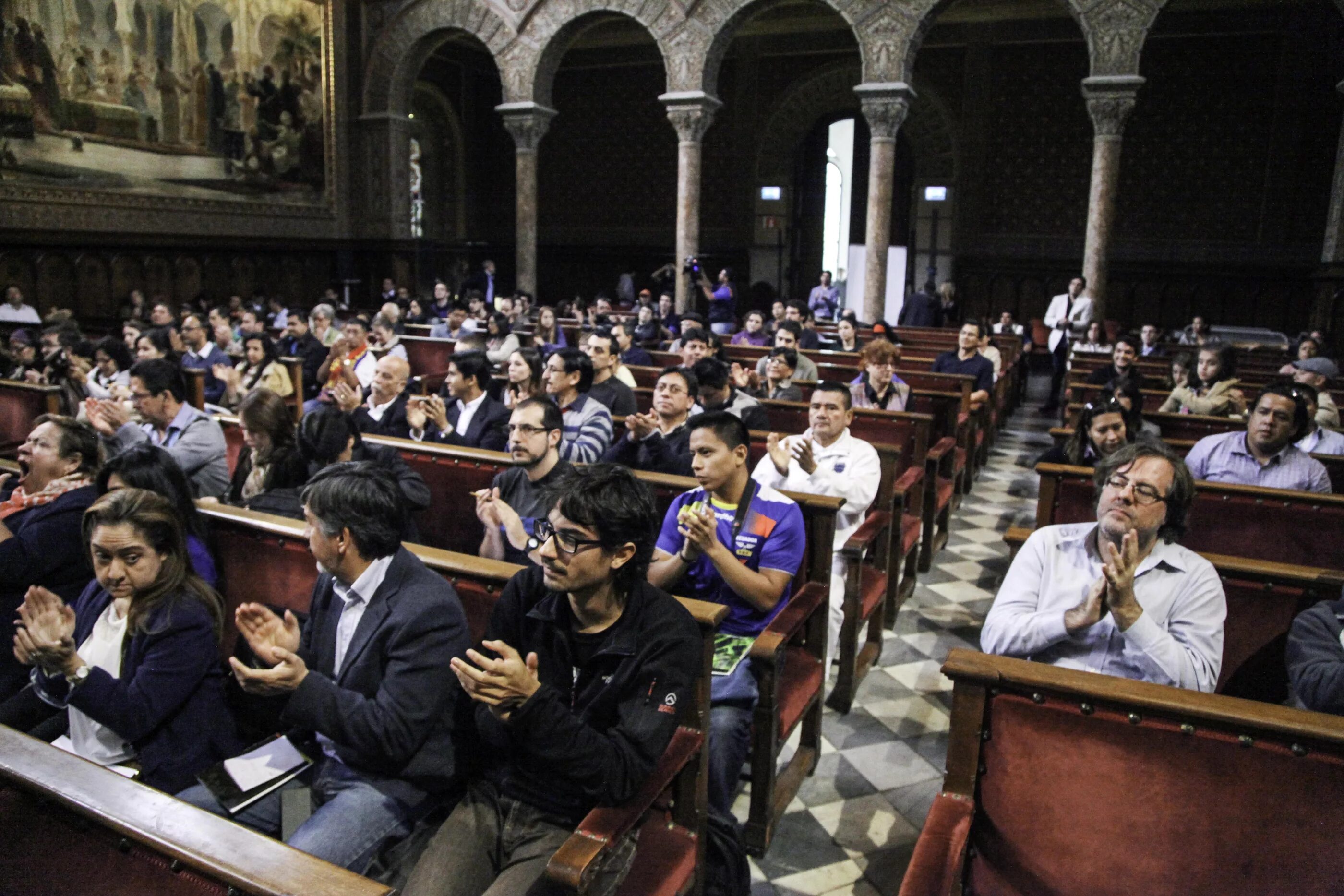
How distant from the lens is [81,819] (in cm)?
146

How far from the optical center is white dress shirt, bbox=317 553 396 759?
217 cm

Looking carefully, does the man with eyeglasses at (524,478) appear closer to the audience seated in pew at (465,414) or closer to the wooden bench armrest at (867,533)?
the audience seated in pew at (465,414)

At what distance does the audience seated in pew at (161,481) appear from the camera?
262 centimetres

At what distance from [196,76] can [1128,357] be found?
38.4 feet

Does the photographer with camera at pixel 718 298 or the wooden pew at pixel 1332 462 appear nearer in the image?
the wooden pew at pixel 1332 462

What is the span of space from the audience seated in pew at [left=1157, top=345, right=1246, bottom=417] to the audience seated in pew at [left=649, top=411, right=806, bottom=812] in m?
3.53

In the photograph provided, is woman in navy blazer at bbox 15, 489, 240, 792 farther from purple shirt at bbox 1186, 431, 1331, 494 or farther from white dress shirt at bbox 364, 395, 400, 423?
purple shirt at bbox 1186, 431, 1331, 494

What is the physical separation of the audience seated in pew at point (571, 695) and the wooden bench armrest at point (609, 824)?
0.03m

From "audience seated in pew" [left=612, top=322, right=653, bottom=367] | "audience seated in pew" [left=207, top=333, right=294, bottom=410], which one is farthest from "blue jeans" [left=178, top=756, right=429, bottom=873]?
"audience seated in pew" [left=612, top=322, right=653, bottom=367]

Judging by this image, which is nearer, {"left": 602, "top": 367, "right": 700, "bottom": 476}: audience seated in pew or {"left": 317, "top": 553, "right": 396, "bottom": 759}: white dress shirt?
{"left": 317, "top": 553, "right": 396, "bottom": 759}: white dress shirt

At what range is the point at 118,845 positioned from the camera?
1427 mm

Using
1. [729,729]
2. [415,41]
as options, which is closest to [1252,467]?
[729,729]

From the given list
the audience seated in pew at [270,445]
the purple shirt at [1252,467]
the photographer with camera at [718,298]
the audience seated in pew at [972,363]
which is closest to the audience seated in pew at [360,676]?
the audience seated in pew at [270,445]

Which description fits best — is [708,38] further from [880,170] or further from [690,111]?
[880,170]
